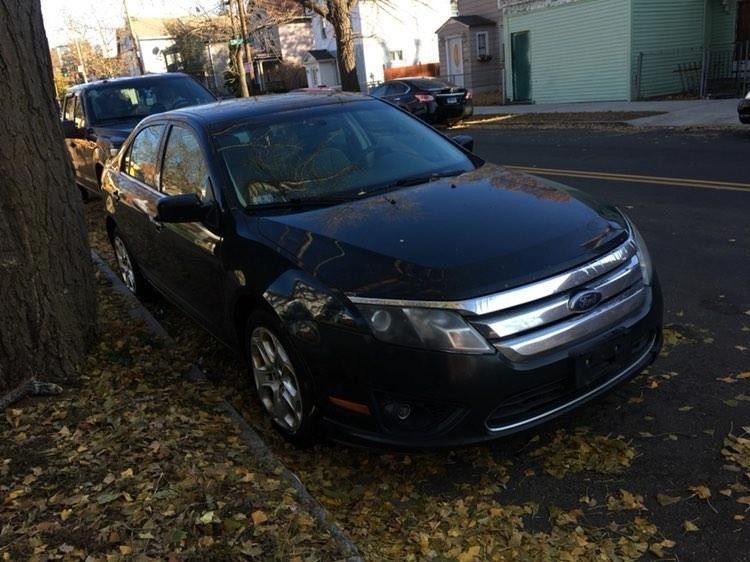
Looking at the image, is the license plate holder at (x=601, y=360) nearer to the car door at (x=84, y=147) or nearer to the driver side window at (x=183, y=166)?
the driver side window at (x=183, y=166)

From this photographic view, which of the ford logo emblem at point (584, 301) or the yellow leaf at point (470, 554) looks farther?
the ford logo emblem at point (584, 301)

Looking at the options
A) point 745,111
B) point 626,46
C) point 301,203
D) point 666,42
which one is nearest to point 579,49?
point 626,46

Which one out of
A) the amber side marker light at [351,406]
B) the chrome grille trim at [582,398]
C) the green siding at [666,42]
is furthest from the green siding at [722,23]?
the amber side marker light at [351,406]

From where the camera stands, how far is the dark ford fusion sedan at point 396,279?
2781mm

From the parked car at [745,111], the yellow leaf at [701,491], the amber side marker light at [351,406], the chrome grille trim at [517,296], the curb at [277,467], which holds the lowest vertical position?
the yellow leaf at [701,491]

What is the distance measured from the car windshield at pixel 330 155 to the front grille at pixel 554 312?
4.31 feet

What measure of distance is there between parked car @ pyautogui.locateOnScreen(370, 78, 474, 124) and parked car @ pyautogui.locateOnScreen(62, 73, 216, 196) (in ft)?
33.0

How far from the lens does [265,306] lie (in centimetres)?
334

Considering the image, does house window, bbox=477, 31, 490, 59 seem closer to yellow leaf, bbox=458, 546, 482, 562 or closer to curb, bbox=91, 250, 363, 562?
curb, bbox=91, 250, 363, 562

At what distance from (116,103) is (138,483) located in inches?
330

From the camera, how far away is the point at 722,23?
2208 centimetres

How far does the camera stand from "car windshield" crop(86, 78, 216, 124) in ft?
32.7

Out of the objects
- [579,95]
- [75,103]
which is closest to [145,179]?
[75,103]

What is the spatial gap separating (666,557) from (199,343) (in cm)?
347
